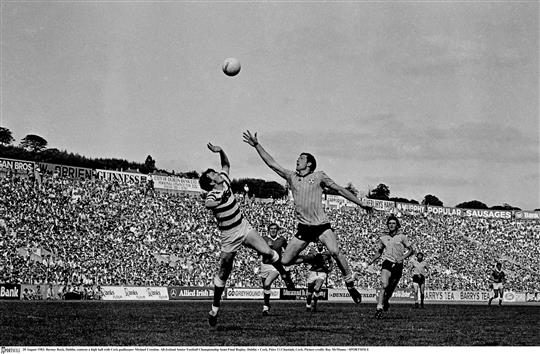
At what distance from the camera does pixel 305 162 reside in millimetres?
14562

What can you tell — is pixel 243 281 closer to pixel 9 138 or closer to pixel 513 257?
pixel 513 257

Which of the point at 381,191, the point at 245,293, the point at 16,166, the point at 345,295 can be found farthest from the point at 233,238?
the point at 381,191

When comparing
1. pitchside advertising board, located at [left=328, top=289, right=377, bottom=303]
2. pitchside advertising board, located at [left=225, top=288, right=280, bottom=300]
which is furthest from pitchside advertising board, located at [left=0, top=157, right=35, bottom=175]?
pitchside advertising board, located at [left=328, top=289, right=377, bottom=303]

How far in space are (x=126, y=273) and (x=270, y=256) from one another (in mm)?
33088

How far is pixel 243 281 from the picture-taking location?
48.8 m

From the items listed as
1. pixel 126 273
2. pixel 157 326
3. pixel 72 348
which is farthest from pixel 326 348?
pixel 126 273

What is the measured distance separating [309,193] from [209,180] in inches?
79.0

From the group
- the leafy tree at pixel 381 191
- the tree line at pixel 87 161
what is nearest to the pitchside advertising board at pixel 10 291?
the tree line at pixel 87 161

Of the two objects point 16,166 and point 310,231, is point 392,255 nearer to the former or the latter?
point 310,231

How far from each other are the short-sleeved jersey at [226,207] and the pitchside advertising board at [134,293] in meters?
27.6

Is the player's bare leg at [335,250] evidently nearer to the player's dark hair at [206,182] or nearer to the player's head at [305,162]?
the player's head at [305,162]

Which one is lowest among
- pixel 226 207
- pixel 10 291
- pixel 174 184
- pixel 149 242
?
pixel 10 291

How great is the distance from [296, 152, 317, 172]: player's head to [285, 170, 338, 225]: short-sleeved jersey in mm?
130

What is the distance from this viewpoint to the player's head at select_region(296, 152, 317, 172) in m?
14.6
